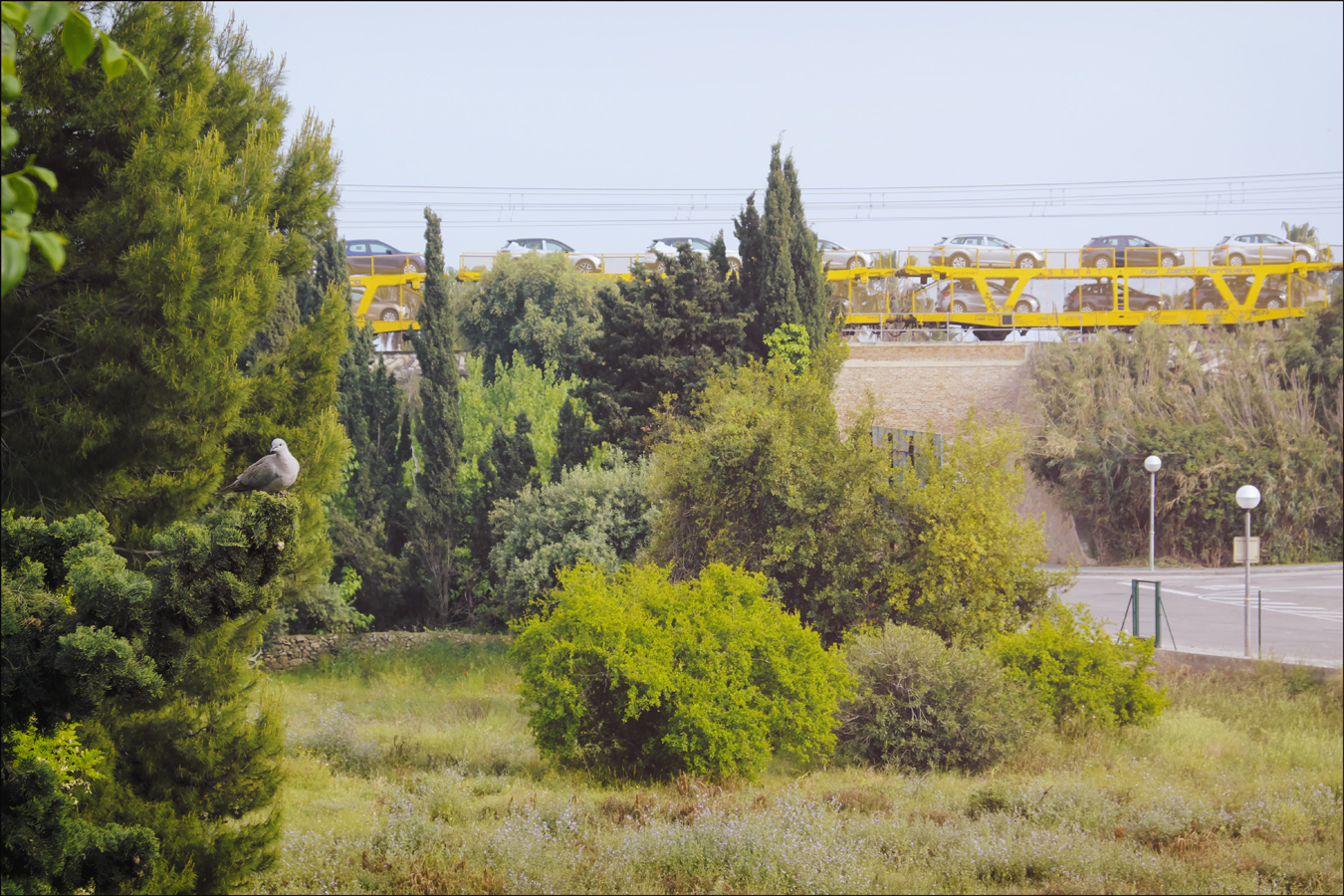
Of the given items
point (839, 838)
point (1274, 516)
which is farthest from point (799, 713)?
point (1274, 516)

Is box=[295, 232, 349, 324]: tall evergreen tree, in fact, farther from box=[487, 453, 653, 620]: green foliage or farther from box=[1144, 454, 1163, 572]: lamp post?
box=[1144, 454, 1163, 572]: lamp post

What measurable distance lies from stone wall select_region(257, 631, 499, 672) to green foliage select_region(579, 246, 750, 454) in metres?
5.53

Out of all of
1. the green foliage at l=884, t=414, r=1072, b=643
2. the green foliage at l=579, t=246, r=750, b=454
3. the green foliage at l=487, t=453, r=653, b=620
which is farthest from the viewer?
the green foliage at l=579, t=246, r=750, b=454

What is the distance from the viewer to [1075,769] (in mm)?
11961

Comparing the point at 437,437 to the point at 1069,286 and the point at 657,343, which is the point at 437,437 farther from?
the point at 1069,286

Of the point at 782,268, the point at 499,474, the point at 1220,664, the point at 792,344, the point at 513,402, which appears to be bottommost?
the point at 1220,664

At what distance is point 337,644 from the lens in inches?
830

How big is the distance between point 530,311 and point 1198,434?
2149 centimetres

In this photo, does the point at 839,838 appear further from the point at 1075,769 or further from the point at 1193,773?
the point at 1193,773

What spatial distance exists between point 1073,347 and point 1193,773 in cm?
2062

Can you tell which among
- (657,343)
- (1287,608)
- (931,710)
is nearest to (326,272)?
(657,343)

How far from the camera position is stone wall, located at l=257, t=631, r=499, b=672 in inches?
813

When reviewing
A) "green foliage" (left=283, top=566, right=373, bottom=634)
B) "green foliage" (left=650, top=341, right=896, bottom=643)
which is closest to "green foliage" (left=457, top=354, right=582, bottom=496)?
"green foliage" (left=283, top=566, right=373, bottom=634)

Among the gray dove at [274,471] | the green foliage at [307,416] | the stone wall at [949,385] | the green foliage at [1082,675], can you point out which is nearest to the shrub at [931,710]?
the green foliage at [1082,675]
